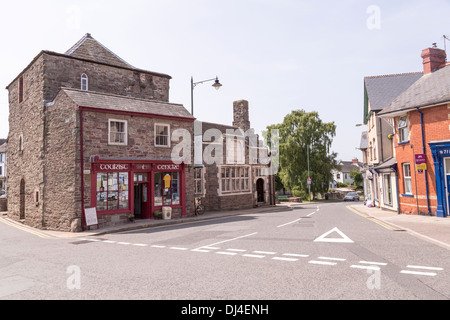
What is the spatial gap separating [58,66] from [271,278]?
18.0 m

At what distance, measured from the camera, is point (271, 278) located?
599 centimetres

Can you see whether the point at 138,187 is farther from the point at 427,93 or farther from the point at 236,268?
the point at 427,93

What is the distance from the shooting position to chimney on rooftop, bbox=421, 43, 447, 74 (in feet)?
63.4

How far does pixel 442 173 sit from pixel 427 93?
4.63 meters

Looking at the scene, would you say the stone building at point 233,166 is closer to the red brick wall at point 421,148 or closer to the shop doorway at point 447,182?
the red brick wall at point 421,148

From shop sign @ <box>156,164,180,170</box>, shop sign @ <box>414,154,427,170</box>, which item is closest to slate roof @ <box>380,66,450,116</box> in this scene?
shop sign @ <box>414,154,427,170</box>

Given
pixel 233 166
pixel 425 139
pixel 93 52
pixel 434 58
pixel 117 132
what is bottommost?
pixel 233 166

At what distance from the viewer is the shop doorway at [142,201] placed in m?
18.3

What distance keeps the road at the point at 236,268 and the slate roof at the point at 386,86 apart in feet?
50.6

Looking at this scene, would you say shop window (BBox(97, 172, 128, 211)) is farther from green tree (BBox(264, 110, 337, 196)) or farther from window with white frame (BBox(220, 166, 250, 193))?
green tree (BBox(264, 110, 337, 196))

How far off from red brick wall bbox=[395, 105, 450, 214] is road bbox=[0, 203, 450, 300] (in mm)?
6533

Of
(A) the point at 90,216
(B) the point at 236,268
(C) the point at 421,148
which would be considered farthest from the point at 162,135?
(C) the point at 421,148

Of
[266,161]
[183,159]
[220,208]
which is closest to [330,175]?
[266,161]

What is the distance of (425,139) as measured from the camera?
16344 millimetres
